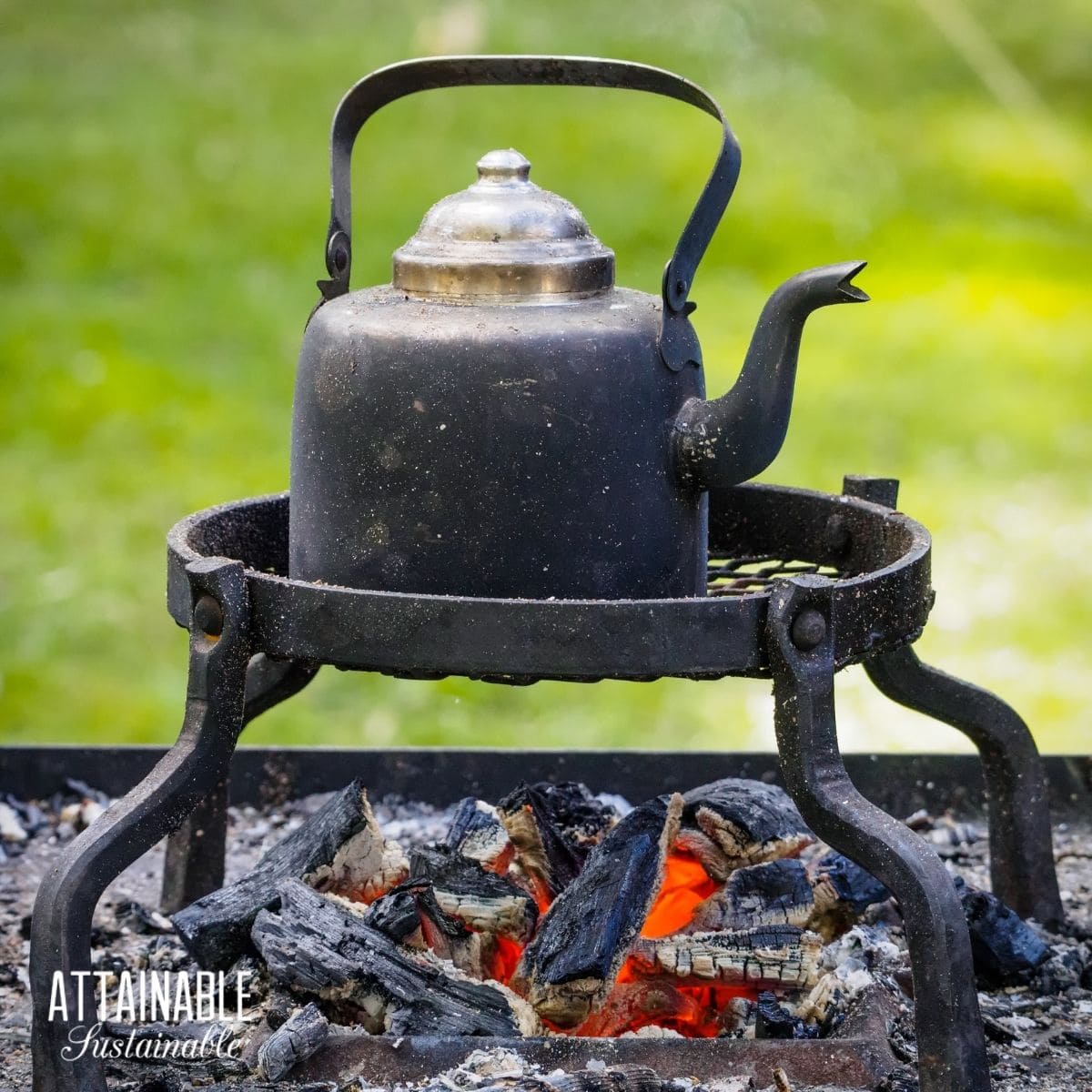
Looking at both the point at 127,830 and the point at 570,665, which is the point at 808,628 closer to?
the point at 570,665

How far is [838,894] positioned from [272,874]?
30.7 inches

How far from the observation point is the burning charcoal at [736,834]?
254 centimetres

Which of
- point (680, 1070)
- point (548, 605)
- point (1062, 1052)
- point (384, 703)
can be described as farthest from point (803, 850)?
point (384, 703)

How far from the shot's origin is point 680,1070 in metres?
2.19

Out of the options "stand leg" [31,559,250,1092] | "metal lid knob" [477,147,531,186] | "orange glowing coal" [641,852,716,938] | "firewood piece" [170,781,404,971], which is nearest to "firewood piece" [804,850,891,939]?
"orange glowing coal" [641,852,716,938]

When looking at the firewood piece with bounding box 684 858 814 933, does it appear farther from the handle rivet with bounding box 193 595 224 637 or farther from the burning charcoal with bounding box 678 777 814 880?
the handle rivet with bounding box 193 595 224 637

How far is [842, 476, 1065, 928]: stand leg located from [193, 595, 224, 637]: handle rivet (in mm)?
1031

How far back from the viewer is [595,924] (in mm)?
2281

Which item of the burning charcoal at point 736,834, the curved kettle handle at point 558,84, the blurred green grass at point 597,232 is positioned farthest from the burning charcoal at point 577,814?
the blurred green grass at point 597,232

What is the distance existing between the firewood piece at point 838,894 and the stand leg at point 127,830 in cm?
87

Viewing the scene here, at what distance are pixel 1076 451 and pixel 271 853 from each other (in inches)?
146

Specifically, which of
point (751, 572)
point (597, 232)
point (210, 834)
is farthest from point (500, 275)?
point (597, 232)

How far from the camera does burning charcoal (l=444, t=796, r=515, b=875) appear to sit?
2510 mm

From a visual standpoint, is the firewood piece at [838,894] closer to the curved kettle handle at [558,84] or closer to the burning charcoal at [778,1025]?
the burning charcoal at [778,1025]
